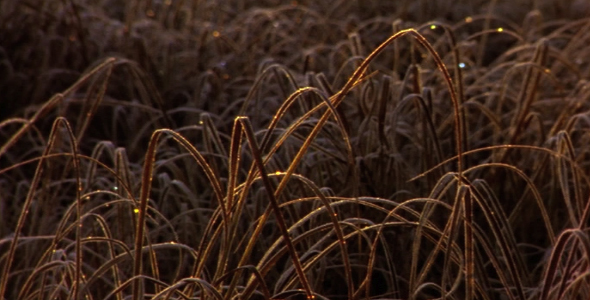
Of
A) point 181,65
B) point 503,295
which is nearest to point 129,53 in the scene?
point 181,65

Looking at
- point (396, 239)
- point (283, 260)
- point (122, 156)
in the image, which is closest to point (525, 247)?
point (396, 239)

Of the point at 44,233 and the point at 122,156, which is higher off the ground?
the point at 122,156

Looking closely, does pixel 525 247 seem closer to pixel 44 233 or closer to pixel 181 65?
pixel 44 233

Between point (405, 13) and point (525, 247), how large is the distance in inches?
65.9

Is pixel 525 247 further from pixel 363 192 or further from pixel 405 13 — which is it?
pixel 405 13

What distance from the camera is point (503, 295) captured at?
163 centimetres

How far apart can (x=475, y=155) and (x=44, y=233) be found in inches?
38.5

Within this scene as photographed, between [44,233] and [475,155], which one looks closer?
[44,233]

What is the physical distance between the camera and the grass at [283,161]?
1.33 m

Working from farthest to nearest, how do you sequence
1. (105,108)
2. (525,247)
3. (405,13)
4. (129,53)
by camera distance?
(405,13), (129,53), (105,108), (525,247)

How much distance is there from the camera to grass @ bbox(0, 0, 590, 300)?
52.2 inches

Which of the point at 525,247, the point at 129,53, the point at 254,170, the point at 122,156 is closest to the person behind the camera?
the point at 254,170

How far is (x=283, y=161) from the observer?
7.07ft

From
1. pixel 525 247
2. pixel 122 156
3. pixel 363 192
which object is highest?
pixel 122 156
